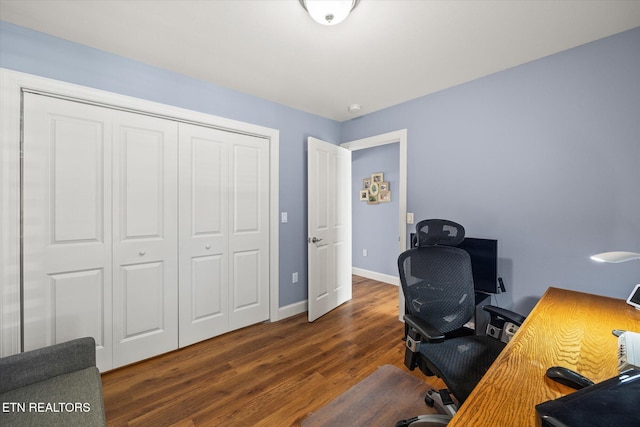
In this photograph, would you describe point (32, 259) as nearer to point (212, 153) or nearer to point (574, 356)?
point (212, 153)

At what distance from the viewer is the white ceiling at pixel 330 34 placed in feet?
5.10

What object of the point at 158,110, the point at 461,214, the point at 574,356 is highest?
the point at 158,110

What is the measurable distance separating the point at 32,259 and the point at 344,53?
2.63 m

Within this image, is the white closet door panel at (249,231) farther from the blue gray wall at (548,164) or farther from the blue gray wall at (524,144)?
the blue gray wall at (548,164)

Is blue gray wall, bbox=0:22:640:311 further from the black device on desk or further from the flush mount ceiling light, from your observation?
the black device on desk

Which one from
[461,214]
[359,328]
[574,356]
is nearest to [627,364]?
[574,356]

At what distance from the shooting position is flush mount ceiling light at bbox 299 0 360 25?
4.68ft

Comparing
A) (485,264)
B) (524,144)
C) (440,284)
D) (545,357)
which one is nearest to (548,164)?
(524,144)

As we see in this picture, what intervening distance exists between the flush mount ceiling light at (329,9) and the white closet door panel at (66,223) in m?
1.72

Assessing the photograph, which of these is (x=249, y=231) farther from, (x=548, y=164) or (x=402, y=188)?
(x=548, y=164)

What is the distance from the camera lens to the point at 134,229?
2.14m

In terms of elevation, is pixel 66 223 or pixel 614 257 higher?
pixel 66 223

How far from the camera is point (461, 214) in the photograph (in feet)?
8.36

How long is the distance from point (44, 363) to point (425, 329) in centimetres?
198
